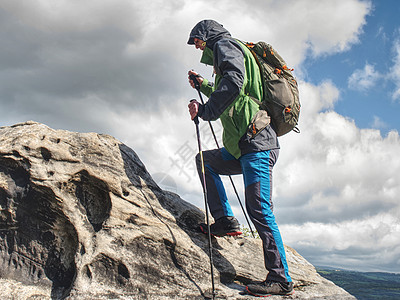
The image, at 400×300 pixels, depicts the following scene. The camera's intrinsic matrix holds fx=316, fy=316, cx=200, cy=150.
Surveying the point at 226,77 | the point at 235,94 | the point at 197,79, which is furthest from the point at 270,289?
the point at 197,79

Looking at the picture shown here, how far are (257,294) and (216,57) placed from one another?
4.56m

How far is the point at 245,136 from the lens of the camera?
20.1 feet

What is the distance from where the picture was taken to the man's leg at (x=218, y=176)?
691 centimetres

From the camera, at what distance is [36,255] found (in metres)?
6.03

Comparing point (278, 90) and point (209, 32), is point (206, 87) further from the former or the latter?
A: point (278, 90)

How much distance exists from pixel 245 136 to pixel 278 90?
1.10 metres

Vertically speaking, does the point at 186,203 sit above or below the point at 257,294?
above

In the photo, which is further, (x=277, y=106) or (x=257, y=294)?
(x=277, y=106)

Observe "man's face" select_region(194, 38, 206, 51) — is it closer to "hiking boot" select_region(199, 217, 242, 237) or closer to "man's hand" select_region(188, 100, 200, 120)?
"man's hand" select_region(188, 100, 200, 120)

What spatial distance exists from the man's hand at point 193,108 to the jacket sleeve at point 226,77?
6.2 inches

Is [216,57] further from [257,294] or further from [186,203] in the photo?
Answer: [257,294]

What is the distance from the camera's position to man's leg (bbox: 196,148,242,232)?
22.7 ft

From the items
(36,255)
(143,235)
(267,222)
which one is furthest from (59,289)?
(267,222)

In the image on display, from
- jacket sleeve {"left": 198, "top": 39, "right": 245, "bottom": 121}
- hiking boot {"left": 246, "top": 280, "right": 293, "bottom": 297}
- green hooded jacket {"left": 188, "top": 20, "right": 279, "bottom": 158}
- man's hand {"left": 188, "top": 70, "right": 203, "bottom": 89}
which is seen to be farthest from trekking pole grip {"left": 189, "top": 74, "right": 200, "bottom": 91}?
hiking boot {"left": 246, "top": 280, "right": 293, "bottom": 297}
